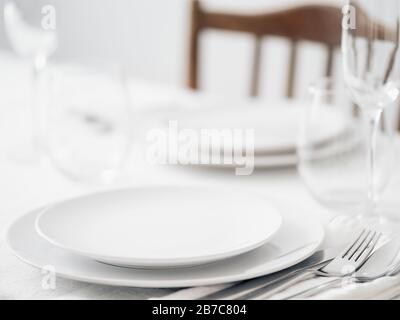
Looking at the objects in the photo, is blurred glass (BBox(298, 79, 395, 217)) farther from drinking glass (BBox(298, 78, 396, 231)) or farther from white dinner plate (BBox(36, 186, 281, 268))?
white dinner plate (BBox(36, 186, 281, 268))

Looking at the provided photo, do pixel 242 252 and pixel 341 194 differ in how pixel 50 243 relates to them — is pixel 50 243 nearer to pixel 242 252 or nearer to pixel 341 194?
pixel 242 252

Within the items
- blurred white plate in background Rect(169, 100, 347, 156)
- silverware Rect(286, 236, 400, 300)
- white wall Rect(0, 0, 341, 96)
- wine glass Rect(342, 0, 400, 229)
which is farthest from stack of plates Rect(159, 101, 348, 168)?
white wall Rect(0, 0, 341, 96)

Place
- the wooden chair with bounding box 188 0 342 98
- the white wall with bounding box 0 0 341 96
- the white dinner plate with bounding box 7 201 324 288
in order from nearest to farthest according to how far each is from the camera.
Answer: the white dinner plate with bounding box 7 201 324 288, the wooden chair with bounding box 188 0 342 98, the white wall with bounding box 0 0 341 96

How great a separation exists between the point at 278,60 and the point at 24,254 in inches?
→ 83.4

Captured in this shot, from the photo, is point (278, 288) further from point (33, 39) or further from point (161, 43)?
point (161, 43)

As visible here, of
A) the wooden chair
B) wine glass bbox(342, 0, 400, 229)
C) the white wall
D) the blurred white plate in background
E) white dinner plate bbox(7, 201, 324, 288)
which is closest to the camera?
white dinner plate bbox(7, 201, 324, 288)

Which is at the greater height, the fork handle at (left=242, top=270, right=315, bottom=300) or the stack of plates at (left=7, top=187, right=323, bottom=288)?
the stack of plates at (left=7, top=187, right=323, bottom=288)

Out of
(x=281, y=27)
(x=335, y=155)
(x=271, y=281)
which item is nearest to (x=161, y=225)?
(x=271, y=281)

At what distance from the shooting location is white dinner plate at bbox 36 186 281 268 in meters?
0.56

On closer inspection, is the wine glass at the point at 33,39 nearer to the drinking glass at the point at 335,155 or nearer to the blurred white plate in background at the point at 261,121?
the blurred white plate in background at the point at 261,121

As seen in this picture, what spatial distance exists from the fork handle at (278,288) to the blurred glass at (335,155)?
0.60ft

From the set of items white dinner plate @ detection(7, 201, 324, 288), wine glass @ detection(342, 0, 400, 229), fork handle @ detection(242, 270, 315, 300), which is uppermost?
wine glass @ detection(342, 0, 400, 229)

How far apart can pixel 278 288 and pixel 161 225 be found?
0.16 m

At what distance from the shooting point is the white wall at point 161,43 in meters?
2.62
